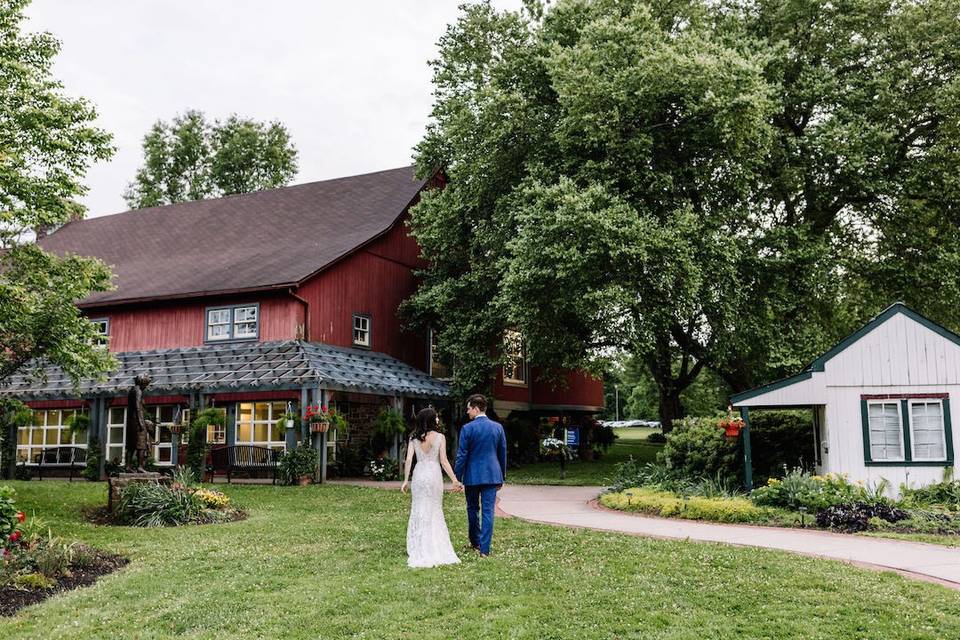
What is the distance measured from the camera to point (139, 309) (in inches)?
1018

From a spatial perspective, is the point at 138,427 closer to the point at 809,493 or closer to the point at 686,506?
the point at 686,506

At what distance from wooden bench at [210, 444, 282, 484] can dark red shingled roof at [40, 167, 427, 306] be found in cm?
479

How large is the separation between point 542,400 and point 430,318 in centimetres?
879

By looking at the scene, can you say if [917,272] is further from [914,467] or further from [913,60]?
[914,467]

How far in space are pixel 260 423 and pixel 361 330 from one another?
186 inches

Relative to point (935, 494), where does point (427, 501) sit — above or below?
above

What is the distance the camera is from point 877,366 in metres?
14.6

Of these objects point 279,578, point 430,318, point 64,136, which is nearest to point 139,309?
point 430,318

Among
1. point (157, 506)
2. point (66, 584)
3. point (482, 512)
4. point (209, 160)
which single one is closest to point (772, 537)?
point (482, 512)

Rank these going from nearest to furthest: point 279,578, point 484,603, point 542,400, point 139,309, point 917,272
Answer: point 484,603
point 279,578
point 917,272
point 139,309
point 542,400

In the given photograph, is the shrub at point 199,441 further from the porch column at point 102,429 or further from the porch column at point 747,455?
the porch column at point 747,455

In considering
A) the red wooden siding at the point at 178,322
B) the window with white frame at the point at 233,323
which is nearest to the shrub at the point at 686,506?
the red wooden siding at the point at 178,322

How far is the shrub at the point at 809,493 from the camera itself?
12953 millimetres

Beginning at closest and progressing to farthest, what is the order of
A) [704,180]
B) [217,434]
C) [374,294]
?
[704,180] < [217,434] < [374,294]
